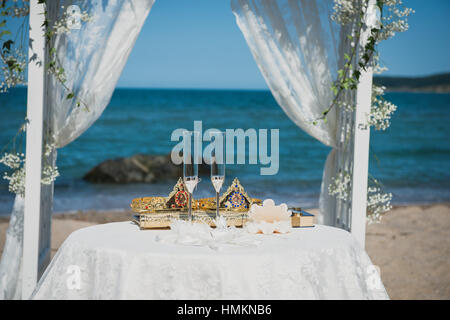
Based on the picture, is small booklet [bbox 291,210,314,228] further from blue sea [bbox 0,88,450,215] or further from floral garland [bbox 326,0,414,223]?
blue sea [bbox 0,88,450,215]

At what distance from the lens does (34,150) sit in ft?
9.93

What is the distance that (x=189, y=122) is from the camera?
15.7 metres

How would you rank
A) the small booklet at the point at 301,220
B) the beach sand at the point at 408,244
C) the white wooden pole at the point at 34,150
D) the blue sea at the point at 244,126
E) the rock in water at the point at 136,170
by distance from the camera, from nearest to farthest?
1. the small booklet at the point at 301,220
2. the white wooden pole at the point at 34,150
3. the beach sand at the point at 408,244
4. the blue sea at the point at 244,126
5. the rock in water at the point at 136,170

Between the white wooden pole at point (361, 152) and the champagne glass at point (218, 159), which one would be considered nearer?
the champagne glass at point (218, 159)

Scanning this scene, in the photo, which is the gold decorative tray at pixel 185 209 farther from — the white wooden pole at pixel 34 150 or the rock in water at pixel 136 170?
the rock in water at pixel 136 170

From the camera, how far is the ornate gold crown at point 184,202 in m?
2.53

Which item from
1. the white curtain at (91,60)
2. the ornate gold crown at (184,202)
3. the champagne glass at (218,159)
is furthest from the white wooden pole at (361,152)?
the white curtain at (91,60)

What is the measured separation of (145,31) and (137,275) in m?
14.1

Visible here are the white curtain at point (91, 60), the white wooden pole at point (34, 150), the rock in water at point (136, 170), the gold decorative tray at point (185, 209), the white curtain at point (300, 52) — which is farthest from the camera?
the rock in water at point (136, 170)

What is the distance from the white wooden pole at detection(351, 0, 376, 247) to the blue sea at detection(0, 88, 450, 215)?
5570mm

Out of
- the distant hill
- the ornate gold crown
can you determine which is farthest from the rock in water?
the ornate gold crown

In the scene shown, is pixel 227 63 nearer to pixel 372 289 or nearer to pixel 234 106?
pixel 234 106

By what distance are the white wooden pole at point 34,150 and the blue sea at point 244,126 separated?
564 centimetres
